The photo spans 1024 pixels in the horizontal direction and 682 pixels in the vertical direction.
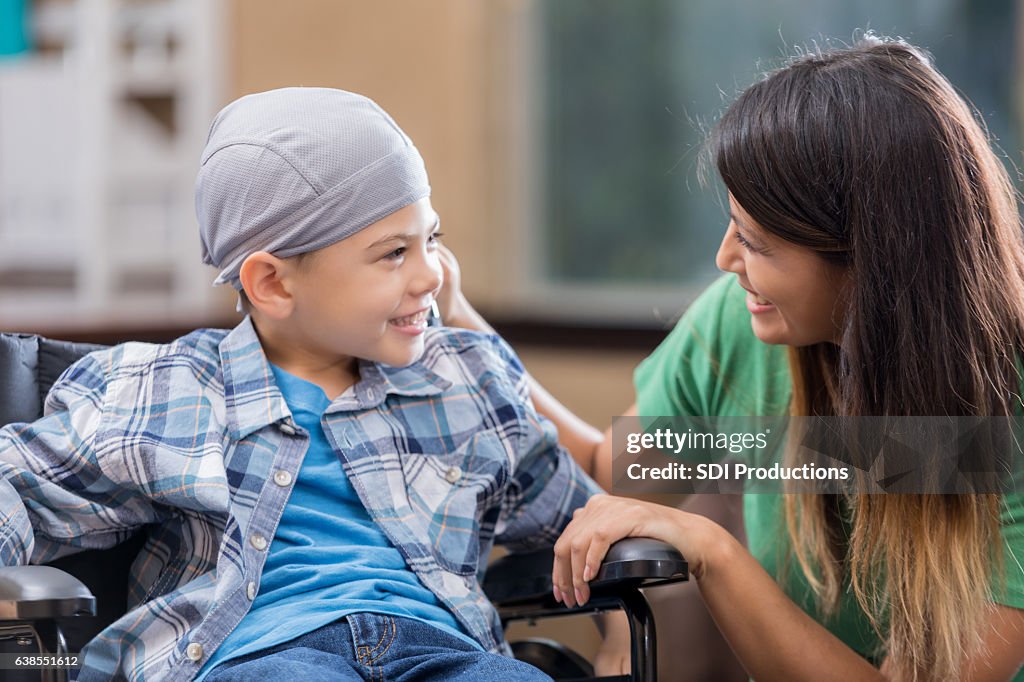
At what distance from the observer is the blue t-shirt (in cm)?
125

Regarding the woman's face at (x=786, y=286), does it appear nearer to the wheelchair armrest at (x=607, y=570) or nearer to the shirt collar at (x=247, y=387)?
the wheelchair armrest at (x=607, y=570)

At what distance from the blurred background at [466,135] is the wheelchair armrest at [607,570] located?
1.94 metres

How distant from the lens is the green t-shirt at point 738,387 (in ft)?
4.94

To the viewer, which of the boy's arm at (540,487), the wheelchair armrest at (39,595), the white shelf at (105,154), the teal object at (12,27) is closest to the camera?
the wheelchair armrest at (39,595)

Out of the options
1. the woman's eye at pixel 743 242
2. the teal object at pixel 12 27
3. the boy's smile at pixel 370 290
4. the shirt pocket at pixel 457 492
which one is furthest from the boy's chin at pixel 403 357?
the teal object at pixel 12 27

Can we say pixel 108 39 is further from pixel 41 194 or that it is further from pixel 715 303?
pixel 715 303

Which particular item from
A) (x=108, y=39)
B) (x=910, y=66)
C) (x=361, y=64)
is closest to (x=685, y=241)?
(x=361, y=64)

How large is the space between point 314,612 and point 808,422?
2.05 ft

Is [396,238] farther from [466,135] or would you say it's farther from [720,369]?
[466,135]

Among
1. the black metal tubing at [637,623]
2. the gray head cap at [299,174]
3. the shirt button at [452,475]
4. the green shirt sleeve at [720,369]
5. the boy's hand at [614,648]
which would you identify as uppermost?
the gray head cap at [299,174]

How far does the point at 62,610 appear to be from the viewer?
42.6 inches

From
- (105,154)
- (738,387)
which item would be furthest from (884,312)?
(105,154)

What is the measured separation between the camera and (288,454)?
52.2 inches

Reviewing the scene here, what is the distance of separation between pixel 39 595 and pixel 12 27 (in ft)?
8.75
